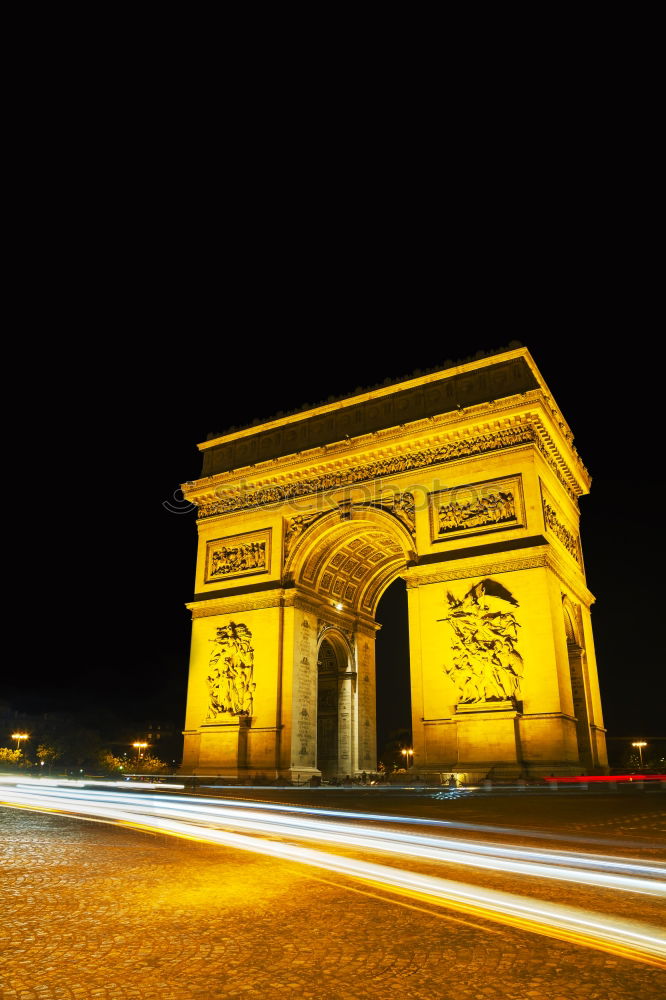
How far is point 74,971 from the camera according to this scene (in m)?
3.17

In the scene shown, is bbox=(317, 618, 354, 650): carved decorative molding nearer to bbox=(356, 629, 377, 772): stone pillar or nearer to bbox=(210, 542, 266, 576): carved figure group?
bbox=(356, 629, 377, 772): stone pillar

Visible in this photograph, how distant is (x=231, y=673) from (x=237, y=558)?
13.5 ft

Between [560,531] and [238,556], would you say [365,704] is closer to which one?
[238,556]

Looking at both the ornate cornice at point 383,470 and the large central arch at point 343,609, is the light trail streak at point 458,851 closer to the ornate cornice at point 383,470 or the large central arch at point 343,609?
the large central arch at point 343,609

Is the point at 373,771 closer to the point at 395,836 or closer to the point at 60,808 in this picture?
the point at 60,808

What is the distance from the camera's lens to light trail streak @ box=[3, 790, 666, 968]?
356 centimetres

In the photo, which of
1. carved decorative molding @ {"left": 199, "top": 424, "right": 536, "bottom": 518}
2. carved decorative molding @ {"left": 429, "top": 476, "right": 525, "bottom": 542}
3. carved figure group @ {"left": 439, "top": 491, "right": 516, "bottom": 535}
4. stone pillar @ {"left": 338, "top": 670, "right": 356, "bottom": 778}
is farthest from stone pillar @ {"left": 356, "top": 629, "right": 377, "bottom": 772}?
carved figure group @ {"left": 439, "top": 491, "right": 516, "bottom": 535}

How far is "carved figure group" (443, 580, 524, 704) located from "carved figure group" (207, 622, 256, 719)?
7.27 meters

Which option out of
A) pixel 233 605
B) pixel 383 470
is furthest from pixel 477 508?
pixel 233 605

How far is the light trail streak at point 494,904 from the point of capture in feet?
11.7

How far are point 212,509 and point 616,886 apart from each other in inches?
927

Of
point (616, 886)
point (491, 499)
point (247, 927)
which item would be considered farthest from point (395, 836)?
point (491, 499)

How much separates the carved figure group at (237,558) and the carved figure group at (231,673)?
2107 millimetres

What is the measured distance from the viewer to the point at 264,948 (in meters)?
3.56
